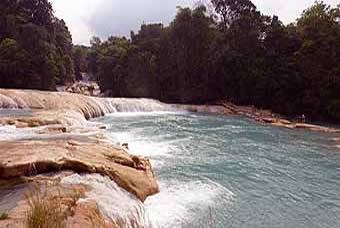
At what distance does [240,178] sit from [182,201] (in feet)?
9.41

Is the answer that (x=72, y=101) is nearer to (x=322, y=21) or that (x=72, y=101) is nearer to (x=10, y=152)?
(x=10, y=152)

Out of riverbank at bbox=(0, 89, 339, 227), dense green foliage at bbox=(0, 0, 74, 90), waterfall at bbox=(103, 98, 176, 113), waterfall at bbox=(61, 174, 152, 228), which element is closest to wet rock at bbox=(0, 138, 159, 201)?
riverbank at bbox=(0, 89, 339, 227)

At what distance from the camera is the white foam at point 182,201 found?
6.87 m

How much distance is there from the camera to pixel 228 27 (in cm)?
3628

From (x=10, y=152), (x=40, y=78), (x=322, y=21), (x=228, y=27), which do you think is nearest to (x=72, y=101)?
(x=40, y=78)

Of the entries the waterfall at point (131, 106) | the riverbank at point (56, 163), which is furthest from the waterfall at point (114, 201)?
the waterfall at point (131, 106)

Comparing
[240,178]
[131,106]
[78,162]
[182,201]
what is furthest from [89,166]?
[131,106]

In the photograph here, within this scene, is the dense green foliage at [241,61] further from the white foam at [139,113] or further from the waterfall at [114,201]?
the waterfall at [114,201]

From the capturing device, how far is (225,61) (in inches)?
1296

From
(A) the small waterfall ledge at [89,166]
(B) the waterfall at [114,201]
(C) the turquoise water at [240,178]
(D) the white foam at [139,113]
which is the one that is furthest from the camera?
(D) the white foam at [139,113]

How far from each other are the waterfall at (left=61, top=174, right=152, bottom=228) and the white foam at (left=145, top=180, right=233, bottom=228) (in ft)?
1.41

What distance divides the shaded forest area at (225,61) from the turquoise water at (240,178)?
1381cm

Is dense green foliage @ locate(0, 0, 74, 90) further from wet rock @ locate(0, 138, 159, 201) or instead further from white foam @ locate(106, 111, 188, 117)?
wet rock @ locate(0, 138, 159, 201)

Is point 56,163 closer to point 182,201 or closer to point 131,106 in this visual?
point 182,201
